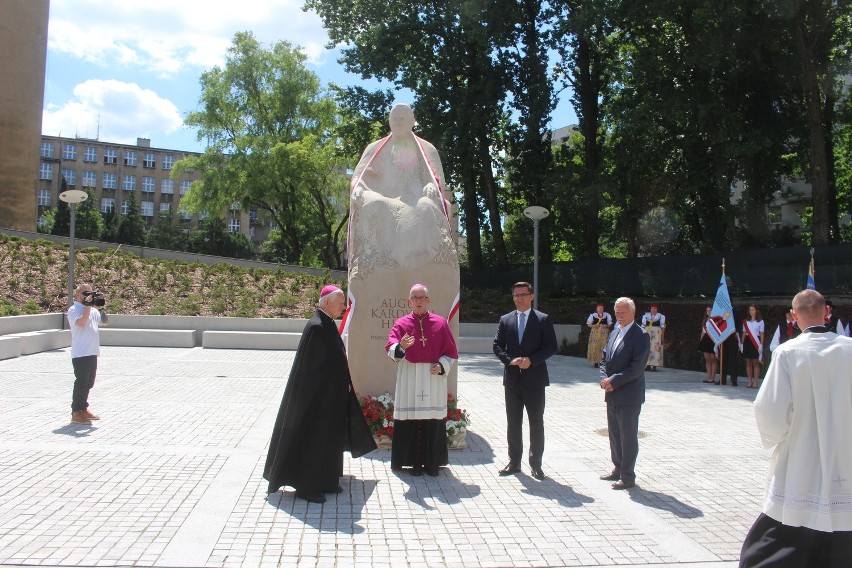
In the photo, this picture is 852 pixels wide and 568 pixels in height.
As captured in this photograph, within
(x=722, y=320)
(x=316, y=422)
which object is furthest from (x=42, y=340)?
(x=722, y=320)

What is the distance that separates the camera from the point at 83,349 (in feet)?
28.6

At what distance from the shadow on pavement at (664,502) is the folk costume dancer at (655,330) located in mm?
10900

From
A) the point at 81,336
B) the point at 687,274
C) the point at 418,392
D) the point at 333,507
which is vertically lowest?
the point at 333,507

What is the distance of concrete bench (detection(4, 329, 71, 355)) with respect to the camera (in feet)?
52.2

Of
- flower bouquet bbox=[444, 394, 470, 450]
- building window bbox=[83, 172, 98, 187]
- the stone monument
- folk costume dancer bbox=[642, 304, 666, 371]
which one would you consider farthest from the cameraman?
building window bbox=[83, 172, 98, 187]

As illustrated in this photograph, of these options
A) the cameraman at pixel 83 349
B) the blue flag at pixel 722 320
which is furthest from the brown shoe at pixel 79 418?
the blue flag at pixel 722 320

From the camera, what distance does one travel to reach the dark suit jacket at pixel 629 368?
6426 millimetres

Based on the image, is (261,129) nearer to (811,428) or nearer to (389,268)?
(389,268)

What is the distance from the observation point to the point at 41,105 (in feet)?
111

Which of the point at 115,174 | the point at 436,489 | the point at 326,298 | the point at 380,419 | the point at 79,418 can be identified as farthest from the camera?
the point at 115,174

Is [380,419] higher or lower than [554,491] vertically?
higher

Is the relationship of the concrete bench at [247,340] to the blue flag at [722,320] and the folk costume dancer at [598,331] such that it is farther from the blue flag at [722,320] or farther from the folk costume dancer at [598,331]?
the blue flag at [722,320]

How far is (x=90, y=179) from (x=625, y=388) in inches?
3564

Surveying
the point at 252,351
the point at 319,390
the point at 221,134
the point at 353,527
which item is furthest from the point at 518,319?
the point at 221,134
